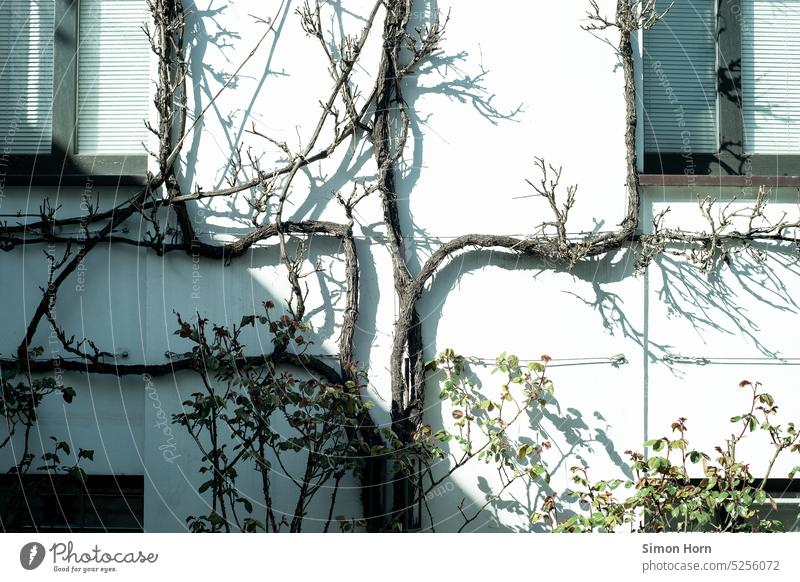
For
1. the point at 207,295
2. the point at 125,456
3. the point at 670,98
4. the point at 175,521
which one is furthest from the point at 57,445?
the point at 670,98

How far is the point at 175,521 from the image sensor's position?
14.8ft

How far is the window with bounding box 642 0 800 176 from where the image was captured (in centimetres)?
472

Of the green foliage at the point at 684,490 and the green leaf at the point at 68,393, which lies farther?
the green leaf at the point at 68,393

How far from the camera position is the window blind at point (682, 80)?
15.5 feet

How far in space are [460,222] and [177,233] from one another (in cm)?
131

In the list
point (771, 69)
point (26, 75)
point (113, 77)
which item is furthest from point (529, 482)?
point (26, 75)

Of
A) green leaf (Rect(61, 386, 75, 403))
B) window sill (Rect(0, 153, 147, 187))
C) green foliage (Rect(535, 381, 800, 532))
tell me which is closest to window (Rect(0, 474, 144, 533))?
green leaf (Rect(61, 386, 75, 403))

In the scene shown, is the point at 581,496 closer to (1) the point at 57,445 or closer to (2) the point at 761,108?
(2) the point at 761,108

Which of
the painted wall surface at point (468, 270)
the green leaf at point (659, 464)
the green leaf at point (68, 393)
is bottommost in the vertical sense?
the green leaf at point (659, 464)
